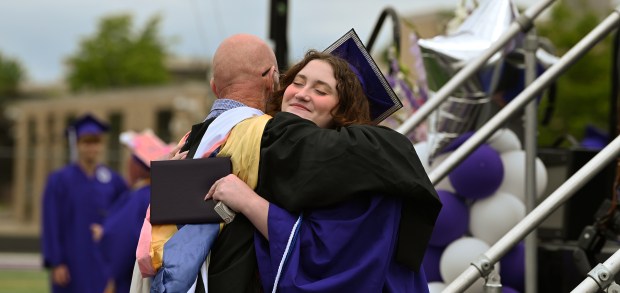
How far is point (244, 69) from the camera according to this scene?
329cm

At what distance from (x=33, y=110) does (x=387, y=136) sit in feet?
176

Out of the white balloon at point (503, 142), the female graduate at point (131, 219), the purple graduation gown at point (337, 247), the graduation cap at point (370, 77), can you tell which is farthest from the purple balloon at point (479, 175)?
the female graduate at point (131, 219)

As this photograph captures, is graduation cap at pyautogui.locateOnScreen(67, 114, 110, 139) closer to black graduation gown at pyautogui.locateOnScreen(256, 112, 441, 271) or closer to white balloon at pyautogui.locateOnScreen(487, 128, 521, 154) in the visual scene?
white balloon at pyautogui.locateOnScreen(487, 128, 521, 154)

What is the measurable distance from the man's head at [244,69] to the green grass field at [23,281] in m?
12.6

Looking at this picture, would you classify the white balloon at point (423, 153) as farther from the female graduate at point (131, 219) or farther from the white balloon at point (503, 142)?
the female graduate at point (131, 219)

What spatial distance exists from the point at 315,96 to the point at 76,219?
7.08 metres

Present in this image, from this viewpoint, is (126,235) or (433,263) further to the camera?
(126,235)

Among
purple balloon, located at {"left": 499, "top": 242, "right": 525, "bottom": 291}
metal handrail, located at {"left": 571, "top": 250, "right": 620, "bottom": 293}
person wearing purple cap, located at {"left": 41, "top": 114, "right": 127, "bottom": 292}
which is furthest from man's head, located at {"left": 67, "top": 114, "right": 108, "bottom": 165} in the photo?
metal handrail, located at {"left": 571, "top": 250, "right": 620, "bottom": 293}

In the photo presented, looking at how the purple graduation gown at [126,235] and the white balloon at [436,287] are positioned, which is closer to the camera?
the white balloon at [436,287]

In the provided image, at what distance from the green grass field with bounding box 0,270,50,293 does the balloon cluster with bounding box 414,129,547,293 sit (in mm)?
11163

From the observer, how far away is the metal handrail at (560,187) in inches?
143

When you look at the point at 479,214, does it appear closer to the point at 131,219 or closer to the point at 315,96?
the point at 315,96

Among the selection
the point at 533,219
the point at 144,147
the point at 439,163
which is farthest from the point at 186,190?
the point at 144,147

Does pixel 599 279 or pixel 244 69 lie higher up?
pixel 244 69
